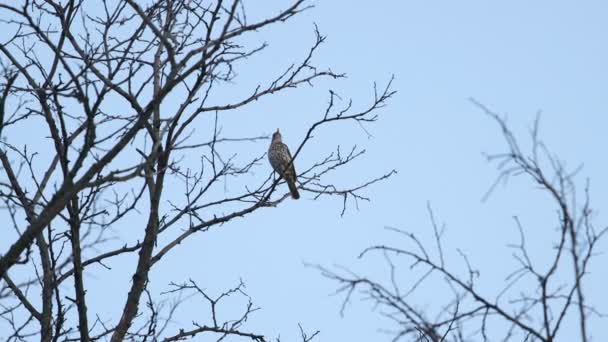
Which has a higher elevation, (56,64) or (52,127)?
(56,64)

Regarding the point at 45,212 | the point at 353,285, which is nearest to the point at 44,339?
the point at 45,212

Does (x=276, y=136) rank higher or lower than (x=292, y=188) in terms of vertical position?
higher

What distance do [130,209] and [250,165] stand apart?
3.75 feet

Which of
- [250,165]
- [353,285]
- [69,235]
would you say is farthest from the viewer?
[250,165]

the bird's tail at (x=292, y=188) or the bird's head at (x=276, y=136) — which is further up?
the bird's head at (x=276, y=136)

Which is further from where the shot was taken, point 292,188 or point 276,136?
point 276,136

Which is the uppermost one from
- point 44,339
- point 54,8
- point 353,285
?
point 54,8

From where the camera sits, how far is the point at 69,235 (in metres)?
5.14

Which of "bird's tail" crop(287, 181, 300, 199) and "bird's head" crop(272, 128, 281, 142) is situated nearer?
"bird's tail" crop(287, 181, 300, 199)

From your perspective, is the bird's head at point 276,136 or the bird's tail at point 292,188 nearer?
the bird's tail at point 292,188

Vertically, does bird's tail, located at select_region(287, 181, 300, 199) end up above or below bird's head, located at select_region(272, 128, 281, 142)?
below

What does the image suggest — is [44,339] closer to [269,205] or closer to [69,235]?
[69,235]

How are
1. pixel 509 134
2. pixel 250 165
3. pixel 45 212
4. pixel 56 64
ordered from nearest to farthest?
pixel 509 134
pixel 45 212
pixel 56 64
pixel 250 165

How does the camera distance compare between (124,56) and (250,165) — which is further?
(250,165)
